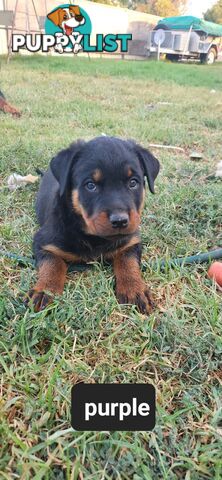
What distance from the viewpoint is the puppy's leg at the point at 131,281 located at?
85.8 inches

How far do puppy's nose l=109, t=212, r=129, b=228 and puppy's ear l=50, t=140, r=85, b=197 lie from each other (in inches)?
17.1

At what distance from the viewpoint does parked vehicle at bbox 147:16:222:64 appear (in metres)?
19.7

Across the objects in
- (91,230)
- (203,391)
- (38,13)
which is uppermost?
(38,13)

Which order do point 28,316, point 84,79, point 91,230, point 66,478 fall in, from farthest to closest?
point 84,79 → point 91,230 → point 28,316 → point 66,478

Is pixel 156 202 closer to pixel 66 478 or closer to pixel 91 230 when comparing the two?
pixel 91 230

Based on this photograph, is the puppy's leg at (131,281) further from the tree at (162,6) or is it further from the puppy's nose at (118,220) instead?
the tree at (162,6)

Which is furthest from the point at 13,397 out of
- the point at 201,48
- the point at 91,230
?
the point at 201,48

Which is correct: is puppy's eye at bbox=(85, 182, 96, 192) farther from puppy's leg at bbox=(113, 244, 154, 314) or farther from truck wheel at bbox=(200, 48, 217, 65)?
truck wheel at bbox=(200, 48, 217, 65)

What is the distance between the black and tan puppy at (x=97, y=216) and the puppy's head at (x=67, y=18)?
10878 mm

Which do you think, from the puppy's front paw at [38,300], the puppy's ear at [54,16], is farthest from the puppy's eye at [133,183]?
the puppy's ear at [54,16]

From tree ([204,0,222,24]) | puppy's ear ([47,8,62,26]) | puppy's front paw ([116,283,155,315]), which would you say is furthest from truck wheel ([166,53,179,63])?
puppy's front paw ([116,283,155,315])

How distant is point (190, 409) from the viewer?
1.61 metres

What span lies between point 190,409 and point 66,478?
20.2 inches

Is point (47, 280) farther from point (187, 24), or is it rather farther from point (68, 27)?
point (187, 24)
